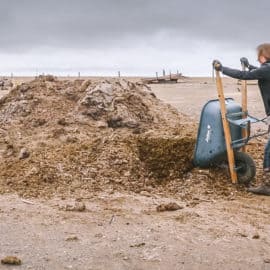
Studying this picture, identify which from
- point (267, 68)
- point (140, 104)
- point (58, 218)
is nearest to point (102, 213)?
point (58, 218)

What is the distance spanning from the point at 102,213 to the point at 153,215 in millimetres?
516

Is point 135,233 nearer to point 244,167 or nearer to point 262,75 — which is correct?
point 244,167

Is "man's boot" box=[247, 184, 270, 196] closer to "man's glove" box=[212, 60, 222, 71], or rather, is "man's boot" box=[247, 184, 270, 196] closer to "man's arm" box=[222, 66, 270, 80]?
"man's arm" box=[222, 66, 270, 80]

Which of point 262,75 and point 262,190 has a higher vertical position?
point 262,75

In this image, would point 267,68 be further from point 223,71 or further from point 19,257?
point 19,257

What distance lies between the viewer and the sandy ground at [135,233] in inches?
189

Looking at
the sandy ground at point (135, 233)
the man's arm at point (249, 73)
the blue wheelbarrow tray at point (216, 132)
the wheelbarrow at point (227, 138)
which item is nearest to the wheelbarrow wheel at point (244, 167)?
the wheelbarrow at point (227, 138)

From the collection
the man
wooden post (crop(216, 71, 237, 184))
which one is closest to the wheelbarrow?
wooden post (crop(216, 71, 237, 184))

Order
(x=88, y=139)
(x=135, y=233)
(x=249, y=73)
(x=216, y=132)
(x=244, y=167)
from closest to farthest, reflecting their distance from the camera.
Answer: (x=135, y=233) → (x=249, y=73) → (x=216, y=132) → (x=244, y=167) → (x=88, y=139)

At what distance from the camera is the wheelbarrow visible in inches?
271

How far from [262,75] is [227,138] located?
2.55 feet

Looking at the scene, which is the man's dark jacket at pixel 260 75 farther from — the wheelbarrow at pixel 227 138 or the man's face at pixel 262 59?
the wheelbarrow at pixel 227 138

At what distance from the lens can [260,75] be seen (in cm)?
655

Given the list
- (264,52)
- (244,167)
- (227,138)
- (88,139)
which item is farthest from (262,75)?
(88,139)
